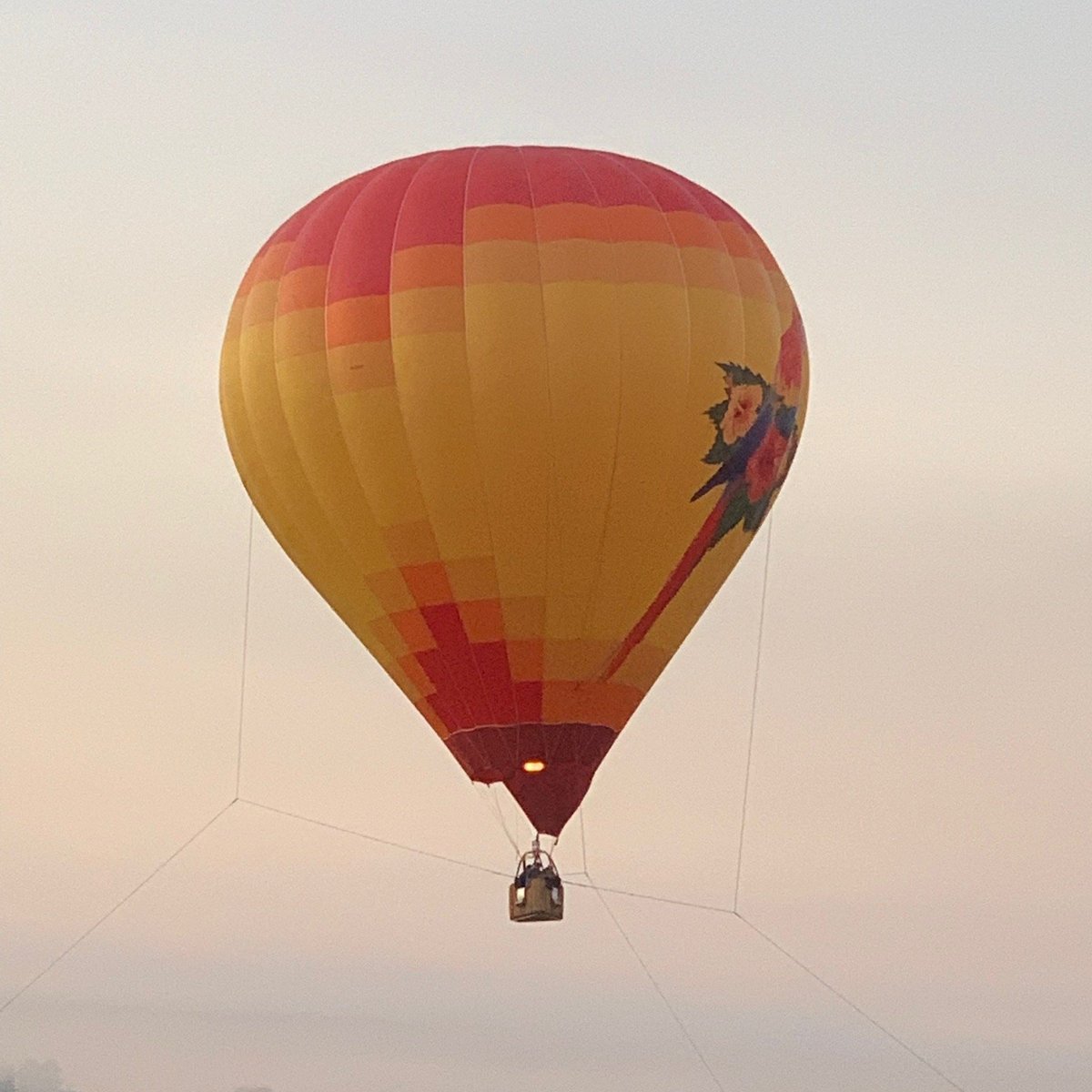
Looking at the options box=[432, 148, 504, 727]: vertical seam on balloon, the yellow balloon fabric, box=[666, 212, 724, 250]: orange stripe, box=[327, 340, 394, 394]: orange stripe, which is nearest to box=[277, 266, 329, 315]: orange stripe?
the yellow balloon fabric

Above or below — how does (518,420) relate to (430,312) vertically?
below

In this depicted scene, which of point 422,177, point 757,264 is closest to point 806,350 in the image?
point 757,264

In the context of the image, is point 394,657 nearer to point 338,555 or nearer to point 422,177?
point 338,555

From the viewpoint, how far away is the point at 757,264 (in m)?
44.7

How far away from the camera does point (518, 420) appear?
4338 cm

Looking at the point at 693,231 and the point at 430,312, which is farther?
the point at 693,231

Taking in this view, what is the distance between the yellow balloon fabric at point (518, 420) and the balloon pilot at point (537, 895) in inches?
20.5

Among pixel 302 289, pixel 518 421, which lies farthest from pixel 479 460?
pixel 302 289

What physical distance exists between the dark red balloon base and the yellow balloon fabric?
0.02 metres

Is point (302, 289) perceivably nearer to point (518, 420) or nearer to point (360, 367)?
point (360, 367)

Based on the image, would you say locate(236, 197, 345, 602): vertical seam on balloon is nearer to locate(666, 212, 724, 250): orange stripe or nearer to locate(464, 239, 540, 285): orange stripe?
locate(464, 239, 540, 285): orange stripe

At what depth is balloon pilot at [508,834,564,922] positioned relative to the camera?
4394cm

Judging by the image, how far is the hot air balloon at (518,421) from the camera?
43438 mm

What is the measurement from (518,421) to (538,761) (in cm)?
325
